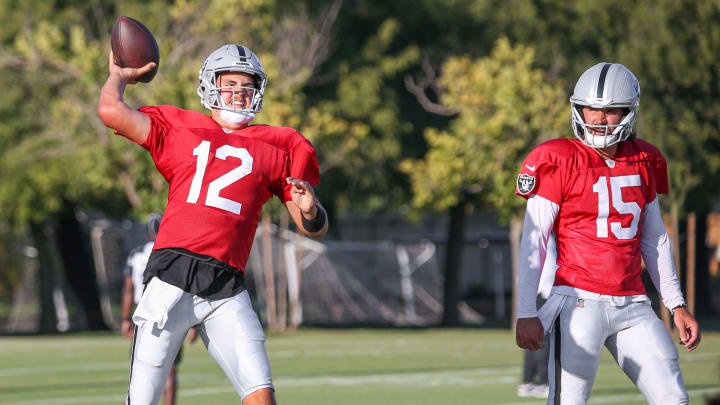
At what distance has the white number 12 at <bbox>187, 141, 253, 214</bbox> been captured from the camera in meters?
5.52

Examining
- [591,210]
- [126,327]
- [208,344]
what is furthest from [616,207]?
[126,327]

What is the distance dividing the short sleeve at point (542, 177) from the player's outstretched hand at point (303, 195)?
102cm

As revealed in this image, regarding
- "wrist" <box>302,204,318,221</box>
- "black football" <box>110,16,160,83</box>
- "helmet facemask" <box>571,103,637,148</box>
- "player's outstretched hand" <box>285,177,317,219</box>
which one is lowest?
"wrist" <box>302,204,318,221</box>

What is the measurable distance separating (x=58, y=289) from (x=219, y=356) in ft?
98.5

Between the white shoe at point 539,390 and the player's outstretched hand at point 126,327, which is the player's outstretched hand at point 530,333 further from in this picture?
the white shoe at point 539,390

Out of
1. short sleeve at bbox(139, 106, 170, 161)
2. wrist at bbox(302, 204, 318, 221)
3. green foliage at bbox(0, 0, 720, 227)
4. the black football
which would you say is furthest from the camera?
green foliage at bbox(0, 0, 720, 227)

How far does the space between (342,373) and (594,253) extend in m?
8.99

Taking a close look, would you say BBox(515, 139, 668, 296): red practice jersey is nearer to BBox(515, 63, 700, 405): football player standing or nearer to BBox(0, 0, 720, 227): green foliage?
BBox(515, 63, 700, 405): football player standing

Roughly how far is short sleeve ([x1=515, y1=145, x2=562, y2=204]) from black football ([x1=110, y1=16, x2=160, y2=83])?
1894 millimetres

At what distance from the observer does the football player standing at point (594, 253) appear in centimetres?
550

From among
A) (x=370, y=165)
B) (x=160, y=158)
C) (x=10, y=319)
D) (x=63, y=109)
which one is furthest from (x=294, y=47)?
(x=160, y=158)

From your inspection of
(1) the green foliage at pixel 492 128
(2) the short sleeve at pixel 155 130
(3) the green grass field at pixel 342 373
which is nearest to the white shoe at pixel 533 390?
(3) the green grass field at pixel 342 373

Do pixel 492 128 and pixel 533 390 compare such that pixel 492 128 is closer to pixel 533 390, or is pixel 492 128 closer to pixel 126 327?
pixel 533 390

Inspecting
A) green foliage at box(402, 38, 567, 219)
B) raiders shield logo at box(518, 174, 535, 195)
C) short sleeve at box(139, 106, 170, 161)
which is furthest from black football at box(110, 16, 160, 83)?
green foliage at box(402, 38, 567, 219)
